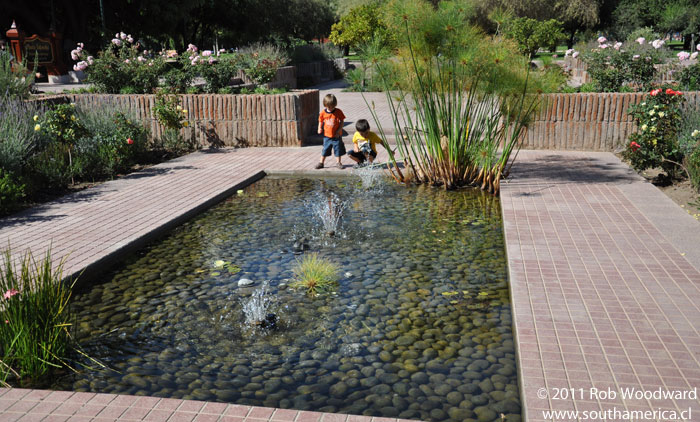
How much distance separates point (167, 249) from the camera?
21.1 feet

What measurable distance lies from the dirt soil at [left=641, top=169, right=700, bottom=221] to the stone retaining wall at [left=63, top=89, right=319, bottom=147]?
5.90 m

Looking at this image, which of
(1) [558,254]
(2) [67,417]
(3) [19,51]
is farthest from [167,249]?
(3) [19,51]

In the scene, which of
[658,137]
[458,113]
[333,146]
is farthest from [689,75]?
[333,146]

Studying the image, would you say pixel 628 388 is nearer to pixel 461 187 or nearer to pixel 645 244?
pixel 645 244

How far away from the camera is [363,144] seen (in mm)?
9852

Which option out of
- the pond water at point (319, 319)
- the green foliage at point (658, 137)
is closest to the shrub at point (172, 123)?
the pond water at point (319, 319)

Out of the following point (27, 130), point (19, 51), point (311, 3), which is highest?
point (311, 3)

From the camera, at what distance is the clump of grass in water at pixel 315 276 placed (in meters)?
5.32

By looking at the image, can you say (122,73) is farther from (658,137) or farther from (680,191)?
(680,191)

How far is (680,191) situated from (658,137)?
980 millimetres

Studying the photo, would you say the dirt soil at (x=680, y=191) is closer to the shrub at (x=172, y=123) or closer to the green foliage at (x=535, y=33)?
the shrub at (x=172, y=123)

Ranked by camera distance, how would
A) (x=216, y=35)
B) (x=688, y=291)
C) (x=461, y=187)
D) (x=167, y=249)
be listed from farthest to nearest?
(x=216, y=35)
(x=461, y=187)
(x=167, y=249)
(x=688, y=291)

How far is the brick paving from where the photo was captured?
341 centimetres

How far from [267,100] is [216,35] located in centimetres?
4272
